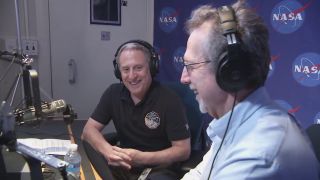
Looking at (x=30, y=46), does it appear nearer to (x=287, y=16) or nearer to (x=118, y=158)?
(x=118, y=158)

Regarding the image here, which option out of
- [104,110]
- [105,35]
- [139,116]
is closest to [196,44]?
[139,116]

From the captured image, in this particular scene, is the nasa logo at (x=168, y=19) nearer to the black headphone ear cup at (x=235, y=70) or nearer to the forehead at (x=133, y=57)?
the forehead at (x=133, y=57)

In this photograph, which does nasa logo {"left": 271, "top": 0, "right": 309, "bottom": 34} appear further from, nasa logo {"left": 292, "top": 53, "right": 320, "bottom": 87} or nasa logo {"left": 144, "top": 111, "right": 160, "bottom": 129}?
nasa logo {"left": 144, "top": 111, "right": 160, "bottom": 129}

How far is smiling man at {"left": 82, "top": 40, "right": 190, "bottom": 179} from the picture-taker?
1.45m

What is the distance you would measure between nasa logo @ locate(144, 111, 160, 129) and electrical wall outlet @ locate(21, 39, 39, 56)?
175 centimetres

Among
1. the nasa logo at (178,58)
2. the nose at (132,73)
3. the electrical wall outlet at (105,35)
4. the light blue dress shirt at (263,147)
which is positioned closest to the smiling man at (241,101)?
the light blue dress shirt at (263,147)

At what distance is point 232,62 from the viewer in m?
0.64

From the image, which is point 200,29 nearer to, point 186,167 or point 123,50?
point 186,167

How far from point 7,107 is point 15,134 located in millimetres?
61

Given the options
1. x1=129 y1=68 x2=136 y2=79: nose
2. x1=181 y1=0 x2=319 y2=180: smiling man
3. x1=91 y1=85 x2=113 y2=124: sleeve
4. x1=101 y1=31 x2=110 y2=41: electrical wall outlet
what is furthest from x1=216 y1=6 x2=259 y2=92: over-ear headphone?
x1=101 y1=31 x2=110 y2=41: electrical wall outlet

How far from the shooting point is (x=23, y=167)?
785 mm

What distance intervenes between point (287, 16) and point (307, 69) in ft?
1.22

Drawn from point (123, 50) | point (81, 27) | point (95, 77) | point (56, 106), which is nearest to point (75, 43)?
point (81, 27)

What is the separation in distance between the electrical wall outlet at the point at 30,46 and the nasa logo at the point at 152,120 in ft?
5.73
